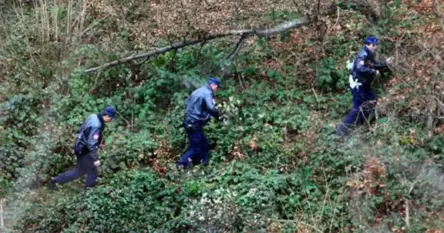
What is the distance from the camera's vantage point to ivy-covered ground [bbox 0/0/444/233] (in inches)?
424

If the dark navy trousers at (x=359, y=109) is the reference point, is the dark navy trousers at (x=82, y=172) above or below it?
below

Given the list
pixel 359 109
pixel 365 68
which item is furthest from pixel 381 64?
pixel 359 109

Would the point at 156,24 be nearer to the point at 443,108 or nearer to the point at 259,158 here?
the point at 259,158

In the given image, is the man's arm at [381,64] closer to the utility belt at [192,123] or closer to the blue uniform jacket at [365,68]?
the blue uniform jacket at [365,68]

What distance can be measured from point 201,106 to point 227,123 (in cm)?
94

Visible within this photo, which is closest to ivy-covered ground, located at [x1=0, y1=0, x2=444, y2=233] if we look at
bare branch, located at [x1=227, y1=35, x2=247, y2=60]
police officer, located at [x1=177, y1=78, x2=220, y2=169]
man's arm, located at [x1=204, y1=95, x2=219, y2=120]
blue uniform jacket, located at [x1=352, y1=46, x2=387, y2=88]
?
bare branch, located at [x1=227, y1=35, x2=247, y2=60]

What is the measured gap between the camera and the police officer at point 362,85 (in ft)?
38.7

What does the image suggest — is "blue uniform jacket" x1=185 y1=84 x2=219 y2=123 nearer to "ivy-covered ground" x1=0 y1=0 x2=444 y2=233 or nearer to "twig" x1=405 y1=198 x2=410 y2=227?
"ivy-covered ground" x1=0 y1=0 x2=444 y2=233

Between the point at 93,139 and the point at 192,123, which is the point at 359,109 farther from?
the point at 93,139

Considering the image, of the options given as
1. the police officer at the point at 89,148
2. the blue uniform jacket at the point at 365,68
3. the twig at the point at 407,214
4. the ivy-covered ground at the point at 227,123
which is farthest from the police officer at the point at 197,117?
the twig at the point at 407,214

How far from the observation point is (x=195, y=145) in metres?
12.2

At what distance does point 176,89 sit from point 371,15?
3.97 m

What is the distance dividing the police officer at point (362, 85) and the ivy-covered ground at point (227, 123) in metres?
0.24

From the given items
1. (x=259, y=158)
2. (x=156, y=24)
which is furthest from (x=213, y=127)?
(x=156, y=24)
